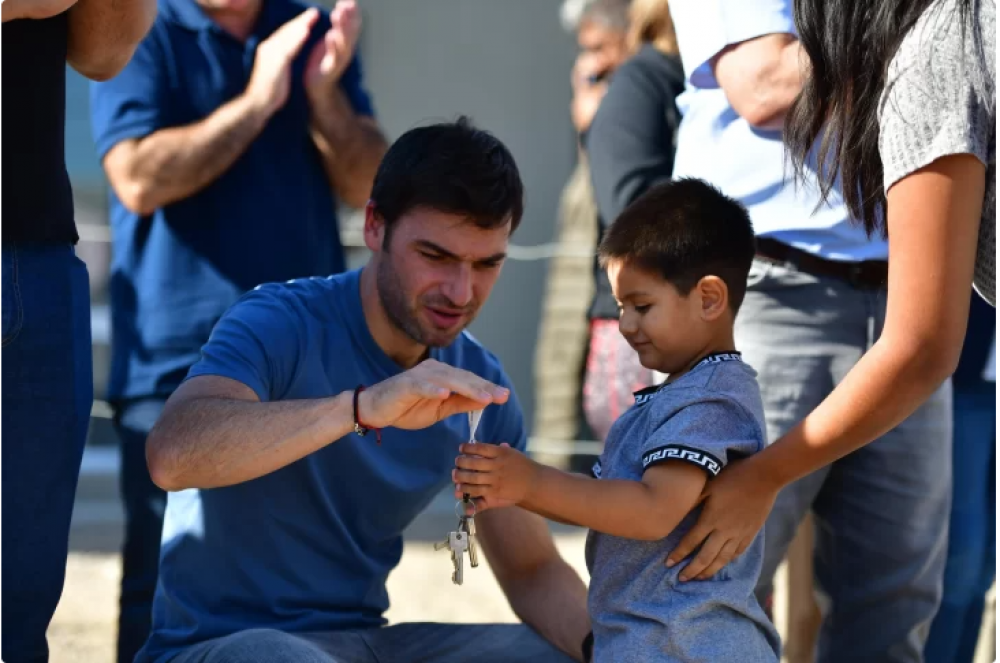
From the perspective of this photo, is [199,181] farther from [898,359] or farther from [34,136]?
[898,359]

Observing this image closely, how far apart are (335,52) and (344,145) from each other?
0.74ft

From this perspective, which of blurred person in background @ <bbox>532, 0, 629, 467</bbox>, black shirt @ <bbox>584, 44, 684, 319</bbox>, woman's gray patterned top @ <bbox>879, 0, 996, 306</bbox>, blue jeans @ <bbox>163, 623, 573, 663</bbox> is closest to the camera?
woman's gray patterned top @ <bbox>879, 0, 996, 306</bbox>

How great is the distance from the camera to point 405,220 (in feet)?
8.23

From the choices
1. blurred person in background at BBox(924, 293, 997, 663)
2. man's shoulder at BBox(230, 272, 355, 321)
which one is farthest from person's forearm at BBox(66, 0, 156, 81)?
blurred person in background at BBox(924, 293, 997, 663)

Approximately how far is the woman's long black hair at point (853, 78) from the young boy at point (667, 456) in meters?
0.26

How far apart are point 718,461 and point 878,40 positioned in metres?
0.67

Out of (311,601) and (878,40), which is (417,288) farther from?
(878,40)

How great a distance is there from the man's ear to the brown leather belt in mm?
737

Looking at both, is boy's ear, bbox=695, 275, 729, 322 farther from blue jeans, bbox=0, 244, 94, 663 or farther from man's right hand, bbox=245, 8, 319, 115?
man's right hand, bbox=245, 8, 319, 115

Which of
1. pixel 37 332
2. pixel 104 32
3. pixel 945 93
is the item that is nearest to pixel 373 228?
pixel 104 32

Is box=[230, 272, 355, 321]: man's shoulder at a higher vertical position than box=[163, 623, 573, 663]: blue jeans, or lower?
higher

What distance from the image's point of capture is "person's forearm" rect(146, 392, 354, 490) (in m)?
2.07

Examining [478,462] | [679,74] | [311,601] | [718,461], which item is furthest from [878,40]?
[679,74]

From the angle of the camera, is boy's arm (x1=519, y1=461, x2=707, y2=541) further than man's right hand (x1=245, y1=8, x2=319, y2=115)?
No
